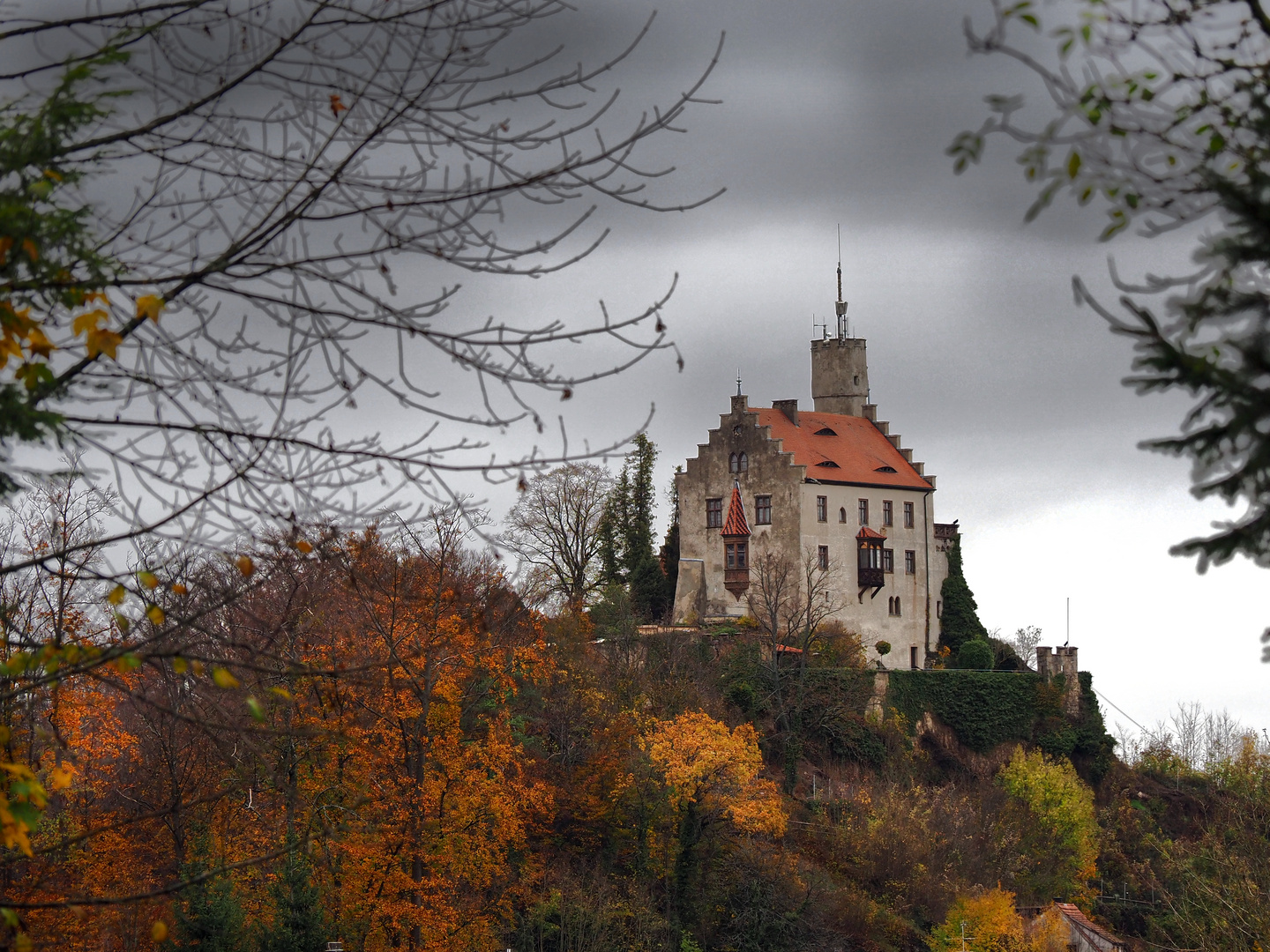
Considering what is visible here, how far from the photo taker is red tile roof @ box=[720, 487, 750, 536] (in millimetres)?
53875

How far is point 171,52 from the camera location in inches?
259

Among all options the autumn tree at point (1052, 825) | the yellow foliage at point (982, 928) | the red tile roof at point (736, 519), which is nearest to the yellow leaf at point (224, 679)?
the yellow foliage at point (982, 928)

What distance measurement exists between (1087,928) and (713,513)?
1975cm

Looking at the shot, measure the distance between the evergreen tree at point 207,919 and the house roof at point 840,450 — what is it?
3422 cm

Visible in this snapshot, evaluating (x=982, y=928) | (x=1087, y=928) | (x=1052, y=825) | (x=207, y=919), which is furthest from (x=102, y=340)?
(x=1052, y=825)

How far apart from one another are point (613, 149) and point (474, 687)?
26981 millimetres

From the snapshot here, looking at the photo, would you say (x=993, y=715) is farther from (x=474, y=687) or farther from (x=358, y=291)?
(x=358, y=291)

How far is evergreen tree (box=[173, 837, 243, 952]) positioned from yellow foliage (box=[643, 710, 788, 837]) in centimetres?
1534

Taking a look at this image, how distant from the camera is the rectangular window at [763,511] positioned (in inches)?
2122

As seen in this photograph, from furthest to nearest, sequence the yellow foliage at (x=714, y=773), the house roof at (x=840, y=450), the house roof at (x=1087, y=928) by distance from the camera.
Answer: the house roof at (x=840, y=450)
the house roof at (x=1087, y=928)
the yellow foliage at (x=714, y=773)

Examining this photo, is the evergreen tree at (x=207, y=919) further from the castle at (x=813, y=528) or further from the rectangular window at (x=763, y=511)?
the rectangular window at (x=763, y=511)

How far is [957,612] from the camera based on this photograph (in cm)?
5672

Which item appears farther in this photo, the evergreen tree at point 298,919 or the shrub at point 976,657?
the shrub at point 976,657

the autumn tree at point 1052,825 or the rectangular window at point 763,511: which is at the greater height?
the rectangular window at point 763,511
